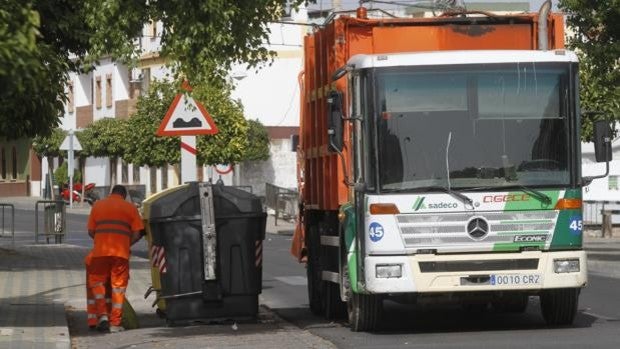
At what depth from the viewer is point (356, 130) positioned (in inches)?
605

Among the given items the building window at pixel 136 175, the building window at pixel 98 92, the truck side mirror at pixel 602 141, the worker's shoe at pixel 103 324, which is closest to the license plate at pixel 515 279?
the truck side mirror at pixel 602 141

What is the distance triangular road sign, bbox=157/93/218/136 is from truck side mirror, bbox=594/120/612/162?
5.48 meters

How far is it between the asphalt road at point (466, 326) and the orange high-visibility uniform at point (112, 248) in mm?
2109

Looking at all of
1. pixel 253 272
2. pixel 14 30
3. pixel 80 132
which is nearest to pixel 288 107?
pixel 80 132

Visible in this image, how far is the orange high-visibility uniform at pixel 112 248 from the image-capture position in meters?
16.6

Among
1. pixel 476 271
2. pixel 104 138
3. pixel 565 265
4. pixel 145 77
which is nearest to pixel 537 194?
pixel 565 265

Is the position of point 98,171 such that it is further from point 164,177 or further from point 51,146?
point 164,177

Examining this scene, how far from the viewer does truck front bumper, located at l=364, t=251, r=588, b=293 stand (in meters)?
14.9

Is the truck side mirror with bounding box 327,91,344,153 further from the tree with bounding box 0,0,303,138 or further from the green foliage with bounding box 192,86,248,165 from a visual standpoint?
the green foliage with bounding box 192,86,248,165

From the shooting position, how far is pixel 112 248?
1658cm

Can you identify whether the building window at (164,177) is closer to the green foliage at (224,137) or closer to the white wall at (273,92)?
the white wall at (273,92)

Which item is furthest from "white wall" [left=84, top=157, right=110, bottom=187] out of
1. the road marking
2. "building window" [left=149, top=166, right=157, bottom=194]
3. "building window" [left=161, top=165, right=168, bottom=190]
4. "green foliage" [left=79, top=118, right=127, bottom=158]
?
the road marking

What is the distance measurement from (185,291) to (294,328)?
49.8 inches

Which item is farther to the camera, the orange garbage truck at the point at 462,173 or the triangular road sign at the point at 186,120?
the triangular road sign at the point at 186,120
